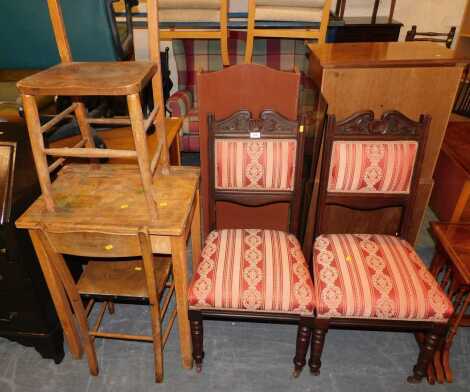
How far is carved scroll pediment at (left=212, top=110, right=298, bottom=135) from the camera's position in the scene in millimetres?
1796

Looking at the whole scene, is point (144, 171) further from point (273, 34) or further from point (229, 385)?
point (273, 34)

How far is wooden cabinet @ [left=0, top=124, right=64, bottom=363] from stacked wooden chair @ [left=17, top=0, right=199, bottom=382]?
86 mm

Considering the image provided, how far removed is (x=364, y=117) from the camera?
1744 mm

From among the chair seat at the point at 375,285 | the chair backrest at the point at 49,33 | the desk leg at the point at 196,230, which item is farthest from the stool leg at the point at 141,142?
the chair seat at the point at 375,285

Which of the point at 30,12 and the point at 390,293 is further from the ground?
the point at 30,12

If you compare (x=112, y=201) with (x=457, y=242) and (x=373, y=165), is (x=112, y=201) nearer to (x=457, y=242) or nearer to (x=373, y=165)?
(x=373, y=165)

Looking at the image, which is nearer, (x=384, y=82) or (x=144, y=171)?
(x=144, y=171)

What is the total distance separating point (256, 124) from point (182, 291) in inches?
34.0

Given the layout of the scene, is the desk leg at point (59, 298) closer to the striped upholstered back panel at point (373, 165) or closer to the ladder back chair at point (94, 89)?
the ladder back chair at point (94, 89)

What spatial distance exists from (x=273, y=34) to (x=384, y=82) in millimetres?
1515

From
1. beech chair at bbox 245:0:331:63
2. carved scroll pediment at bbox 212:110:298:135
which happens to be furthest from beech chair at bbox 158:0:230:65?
carved scroll pediment at bbox 212:110:298:135

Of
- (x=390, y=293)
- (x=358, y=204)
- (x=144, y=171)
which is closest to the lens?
(x=144, y=171)

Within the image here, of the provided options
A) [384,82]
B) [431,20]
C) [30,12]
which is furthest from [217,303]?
[431,20]

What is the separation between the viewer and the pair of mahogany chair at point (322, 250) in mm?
1591
